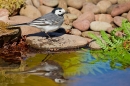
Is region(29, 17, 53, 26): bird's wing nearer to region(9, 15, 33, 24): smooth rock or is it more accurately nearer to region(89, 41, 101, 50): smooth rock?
region(9, 15, 33, 24): smooth rock

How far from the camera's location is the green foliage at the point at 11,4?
31.8ft

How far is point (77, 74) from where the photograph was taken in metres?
6.85

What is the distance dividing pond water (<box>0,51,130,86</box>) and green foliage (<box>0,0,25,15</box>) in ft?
7.64

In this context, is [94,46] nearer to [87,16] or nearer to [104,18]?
[87,16]

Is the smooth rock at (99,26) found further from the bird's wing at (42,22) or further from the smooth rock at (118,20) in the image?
the bird's wing at (42,22)

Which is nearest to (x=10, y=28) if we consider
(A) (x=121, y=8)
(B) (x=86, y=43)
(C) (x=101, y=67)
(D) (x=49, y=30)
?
(D) (x=49, y=30)

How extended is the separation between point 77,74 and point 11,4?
386cm

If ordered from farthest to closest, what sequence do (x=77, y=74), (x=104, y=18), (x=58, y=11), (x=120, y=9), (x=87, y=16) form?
(x=104, y=18) → (x=120, y=9) → (x=87, y=16) → (x=58, y=11) → (x=77, y=74)

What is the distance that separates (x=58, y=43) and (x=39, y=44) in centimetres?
48

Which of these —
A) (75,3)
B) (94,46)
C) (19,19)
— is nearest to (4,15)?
(19,19)

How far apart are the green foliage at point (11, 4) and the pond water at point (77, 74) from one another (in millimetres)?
2328

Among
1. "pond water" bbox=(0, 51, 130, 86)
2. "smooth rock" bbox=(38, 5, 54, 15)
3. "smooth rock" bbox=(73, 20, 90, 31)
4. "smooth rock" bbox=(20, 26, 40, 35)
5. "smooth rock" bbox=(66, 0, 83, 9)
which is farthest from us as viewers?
"smooth rock" bbox=(66, 0, 83, 9)

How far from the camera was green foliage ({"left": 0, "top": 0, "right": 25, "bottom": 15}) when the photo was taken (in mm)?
9688

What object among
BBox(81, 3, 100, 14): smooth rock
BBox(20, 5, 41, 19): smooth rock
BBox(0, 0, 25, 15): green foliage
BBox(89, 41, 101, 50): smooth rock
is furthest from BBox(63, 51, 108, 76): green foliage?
BBox(81, 3, 100, 14): smooth rock
